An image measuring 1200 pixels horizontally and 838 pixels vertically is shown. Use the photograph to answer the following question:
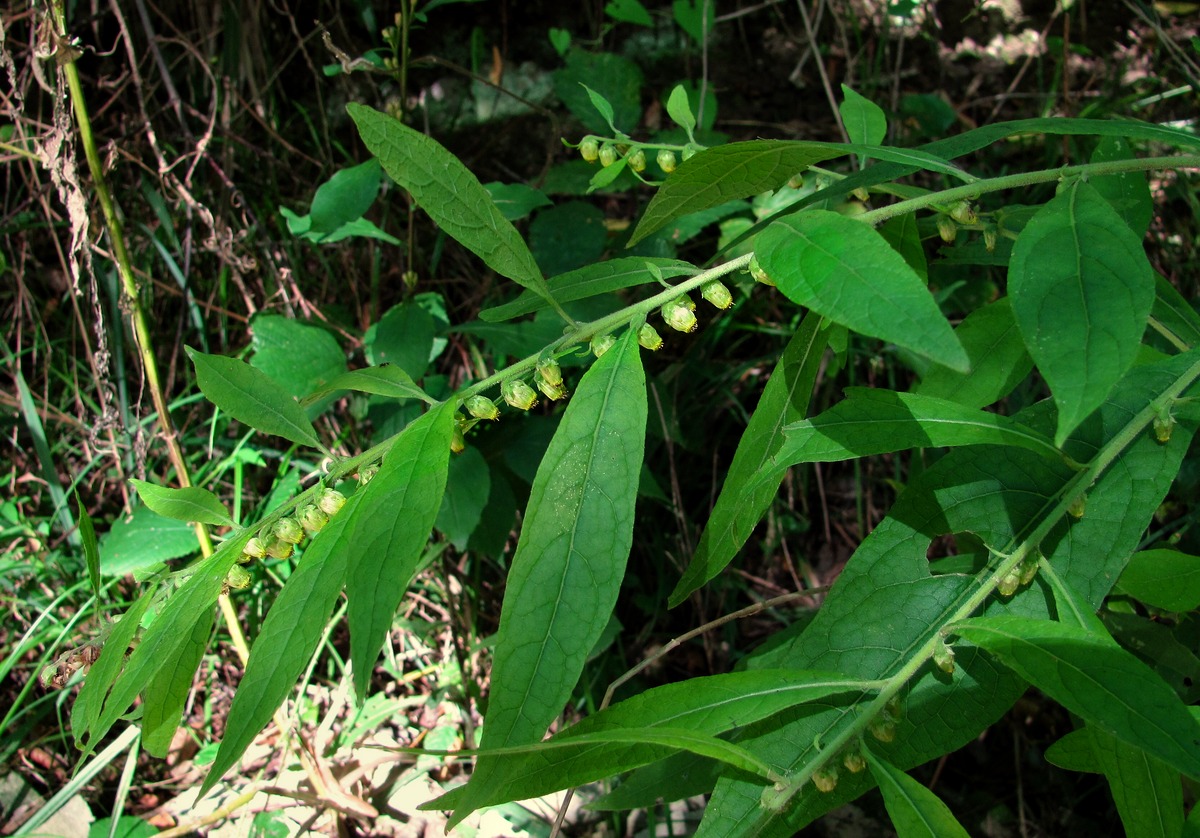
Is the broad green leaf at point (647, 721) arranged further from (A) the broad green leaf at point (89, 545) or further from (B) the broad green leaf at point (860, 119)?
(B) the broad green leaf at point (860, 119)

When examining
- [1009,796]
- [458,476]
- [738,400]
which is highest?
[458,476]

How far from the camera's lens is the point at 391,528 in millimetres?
1001

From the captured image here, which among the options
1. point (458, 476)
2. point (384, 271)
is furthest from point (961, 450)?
point (384, 271)

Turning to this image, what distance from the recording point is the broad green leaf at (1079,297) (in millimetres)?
852

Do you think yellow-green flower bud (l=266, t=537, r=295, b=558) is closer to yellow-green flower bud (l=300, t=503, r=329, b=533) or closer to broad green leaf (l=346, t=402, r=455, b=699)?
yellow-green flower bud (l=300, t=503, r=329, b=533)

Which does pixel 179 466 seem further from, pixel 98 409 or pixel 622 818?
pixel 622 818

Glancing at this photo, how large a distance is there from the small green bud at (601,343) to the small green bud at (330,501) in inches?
14.2

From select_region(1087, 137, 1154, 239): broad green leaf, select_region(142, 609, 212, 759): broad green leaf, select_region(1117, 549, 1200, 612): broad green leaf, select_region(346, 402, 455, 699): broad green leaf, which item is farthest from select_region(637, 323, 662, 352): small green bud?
select_region(1087, 137, 1154, 239): broad green leaf

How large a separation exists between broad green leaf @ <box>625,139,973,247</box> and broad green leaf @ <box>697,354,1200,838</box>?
0.37m

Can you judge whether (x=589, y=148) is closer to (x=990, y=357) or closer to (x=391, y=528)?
(x=990, y=357)

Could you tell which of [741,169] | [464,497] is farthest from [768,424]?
[464,497]

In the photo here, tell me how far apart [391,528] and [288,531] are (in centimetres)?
22

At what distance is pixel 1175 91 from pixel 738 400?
1704 mm

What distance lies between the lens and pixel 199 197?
110 inches
